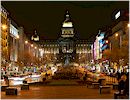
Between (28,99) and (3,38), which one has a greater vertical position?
(3,38)

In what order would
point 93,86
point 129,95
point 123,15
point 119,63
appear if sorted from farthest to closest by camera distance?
point 123,15, point 119,63, point 93,86, point 129,95

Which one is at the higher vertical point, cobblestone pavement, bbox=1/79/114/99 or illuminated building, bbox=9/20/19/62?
illuminated building, bbox=9/20/19/62

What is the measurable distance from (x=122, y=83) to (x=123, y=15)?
111 meters

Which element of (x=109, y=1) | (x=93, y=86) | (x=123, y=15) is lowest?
(x=93, y=86)

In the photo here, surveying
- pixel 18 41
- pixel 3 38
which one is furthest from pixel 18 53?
pixel 3 38

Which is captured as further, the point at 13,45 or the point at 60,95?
the point at 13,45

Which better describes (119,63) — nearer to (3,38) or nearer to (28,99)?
→ (3,38)

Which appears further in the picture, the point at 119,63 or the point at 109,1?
the point at 119,63

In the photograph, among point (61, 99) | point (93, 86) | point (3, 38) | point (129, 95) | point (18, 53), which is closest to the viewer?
point (129, 95)

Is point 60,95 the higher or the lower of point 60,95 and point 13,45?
the lower

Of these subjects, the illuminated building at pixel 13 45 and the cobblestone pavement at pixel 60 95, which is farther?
the illuminated building at pixel 13 45

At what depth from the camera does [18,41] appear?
172 metres

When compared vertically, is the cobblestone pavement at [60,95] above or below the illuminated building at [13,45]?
below

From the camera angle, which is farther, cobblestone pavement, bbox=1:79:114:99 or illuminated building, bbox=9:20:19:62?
illuminated building, bbox=9:20:19:62
